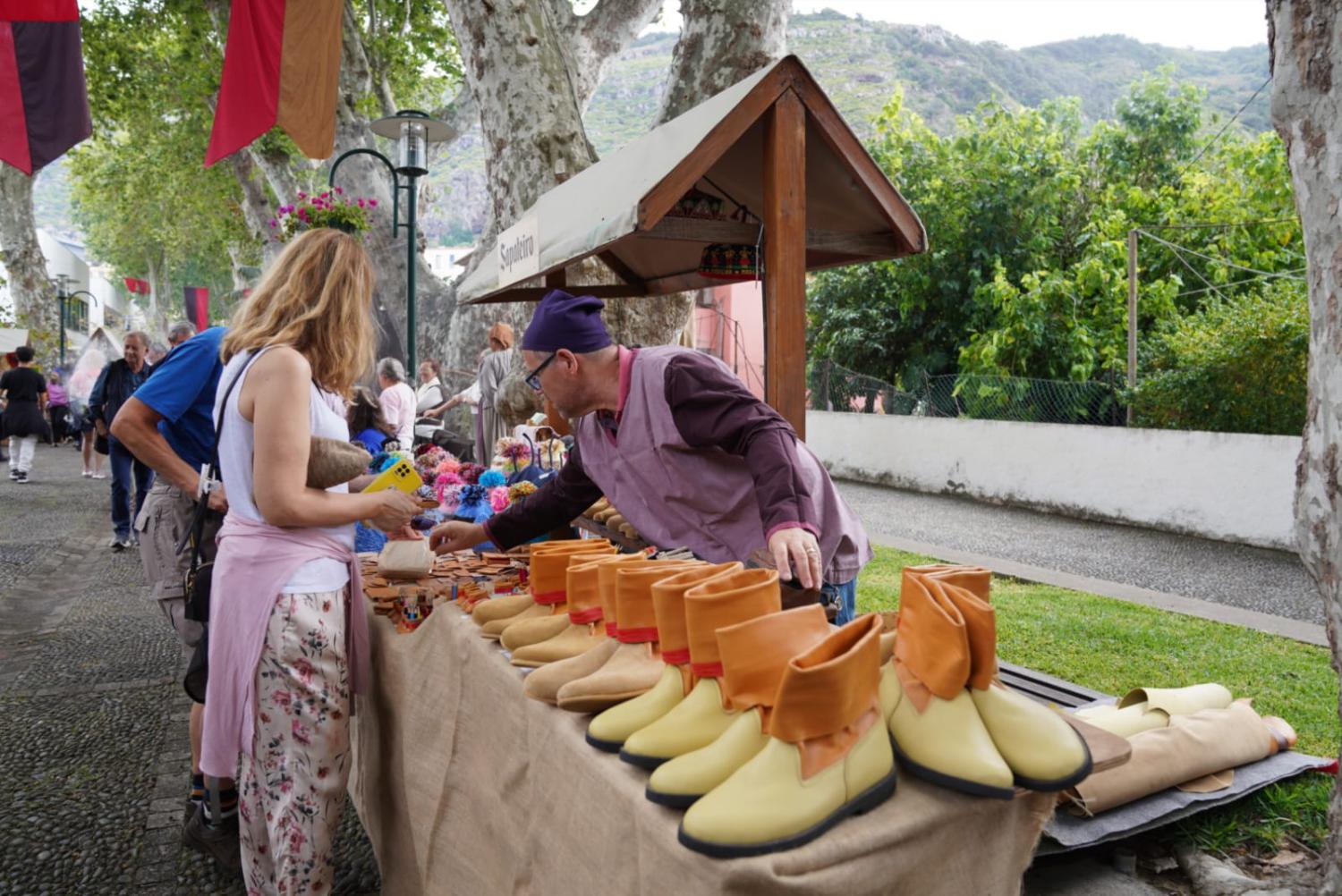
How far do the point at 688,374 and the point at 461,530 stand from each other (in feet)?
3.30

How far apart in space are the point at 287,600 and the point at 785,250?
192 centimetres

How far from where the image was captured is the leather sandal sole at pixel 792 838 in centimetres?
112

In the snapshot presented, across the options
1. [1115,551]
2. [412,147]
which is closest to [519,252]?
[412,147]

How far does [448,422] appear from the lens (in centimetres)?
1091

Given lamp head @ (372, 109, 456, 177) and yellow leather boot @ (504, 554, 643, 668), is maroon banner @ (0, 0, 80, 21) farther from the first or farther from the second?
yellow leather boot @ (504, 554, 643, 668)

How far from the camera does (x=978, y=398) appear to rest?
12922 mm

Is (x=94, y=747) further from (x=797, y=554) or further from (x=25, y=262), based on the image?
(x=25, y=262)

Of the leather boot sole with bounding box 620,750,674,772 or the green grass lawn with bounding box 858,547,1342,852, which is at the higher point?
the leather boot sole with bounding box 620,750,674,772

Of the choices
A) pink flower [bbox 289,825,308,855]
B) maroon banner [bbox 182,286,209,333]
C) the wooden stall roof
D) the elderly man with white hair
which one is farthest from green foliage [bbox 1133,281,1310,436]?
maroon banner [bbox 182,286,209,333]

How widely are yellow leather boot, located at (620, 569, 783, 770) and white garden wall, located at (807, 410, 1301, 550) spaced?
9.17 meters

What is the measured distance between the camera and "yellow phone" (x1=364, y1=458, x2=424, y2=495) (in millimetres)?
2344

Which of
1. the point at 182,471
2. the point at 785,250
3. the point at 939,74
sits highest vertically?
the point at 939,74

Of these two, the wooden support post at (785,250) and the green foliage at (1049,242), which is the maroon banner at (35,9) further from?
the green foliage at (1049,242)

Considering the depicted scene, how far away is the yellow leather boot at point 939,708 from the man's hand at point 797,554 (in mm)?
523
